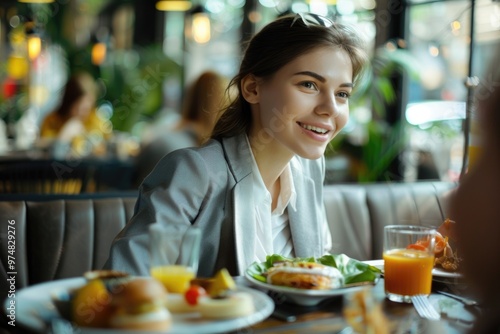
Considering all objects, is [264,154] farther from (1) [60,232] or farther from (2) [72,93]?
(2) [72,93]

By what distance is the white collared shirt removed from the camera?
77.9 inches

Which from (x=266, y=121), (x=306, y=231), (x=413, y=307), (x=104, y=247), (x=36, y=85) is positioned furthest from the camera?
(x=36, y=85)

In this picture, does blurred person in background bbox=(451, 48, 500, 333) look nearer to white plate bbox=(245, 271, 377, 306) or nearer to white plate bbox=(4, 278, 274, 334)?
white plate bbox=(4, 278, 274, 334)

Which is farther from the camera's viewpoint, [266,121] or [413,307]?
[266,121]

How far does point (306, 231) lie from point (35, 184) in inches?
114

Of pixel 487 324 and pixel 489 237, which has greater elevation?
pixel 489 237

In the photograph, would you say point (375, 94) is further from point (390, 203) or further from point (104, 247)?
point (104, 247)

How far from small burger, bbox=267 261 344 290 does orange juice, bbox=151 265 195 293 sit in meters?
0.26

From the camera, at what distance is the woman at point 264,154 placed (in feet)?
5.92

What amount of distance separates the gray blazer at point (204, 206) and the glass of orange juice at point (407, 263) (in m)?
0.43

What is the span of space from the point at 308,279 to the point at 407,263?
0.25 m

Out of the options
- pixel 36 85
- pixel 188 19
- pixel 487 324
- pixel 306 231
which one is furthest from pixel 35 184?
pixel 36 85

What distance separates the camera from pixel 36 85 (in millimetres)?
10492

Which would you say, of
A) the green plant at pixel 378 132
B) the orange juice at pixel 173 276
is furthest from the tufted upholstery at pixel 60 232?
the green plant at pixel 378 132
